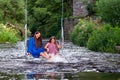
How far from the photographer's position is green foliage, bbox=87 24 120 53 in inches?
1194

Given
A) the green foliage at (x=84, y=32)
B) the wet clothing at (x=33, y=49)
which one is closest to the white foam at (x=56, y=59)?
the wet clothing at (x=33, y=49)

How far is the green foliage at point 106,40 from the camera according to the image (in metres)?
30.3

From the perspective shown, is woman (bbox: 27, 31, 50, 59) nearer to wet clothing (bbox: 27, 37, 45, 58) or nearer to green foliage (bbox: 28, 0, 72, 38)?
wet clothing (bbox: 27, 37, 45, 58)

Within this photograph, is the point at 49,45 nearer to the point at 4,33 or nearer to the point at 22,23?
the point at 4,33

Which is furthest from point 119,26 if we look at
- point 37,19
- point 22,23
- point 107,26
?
point 37,19

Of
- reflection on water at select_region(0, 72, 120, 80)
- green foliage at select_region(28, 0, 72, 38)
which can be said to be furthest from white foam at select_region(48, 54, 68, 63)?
green foliage at select_region(28, 0, 72, 38)

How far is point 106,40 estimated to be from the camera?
3088 cm

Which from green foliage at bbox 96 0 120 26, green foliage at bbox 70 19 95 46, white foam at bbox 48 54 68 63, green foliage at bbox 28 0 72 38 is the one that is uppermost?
green foliage at bbox 96 0 120 26

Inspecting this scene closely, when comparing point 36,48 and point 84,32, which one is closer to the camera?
point 36,48

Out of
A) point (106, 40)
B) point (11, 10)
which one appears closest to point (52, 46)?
point (106, 40)

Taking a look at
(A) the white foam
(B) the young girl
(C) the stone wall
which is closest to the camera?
(A) the white foam

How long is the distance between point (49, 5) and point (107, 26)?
4359cm

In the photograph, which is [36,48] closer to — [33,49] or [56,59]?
[33,49]

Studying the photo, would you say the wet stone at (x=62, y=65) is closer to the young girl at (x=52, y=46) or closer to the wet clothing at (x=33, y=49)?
the wet clothing at (x=33, y=49)
